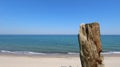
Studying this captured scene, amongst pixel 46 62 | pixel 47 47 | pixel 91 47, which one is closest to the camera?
pixel 91 47

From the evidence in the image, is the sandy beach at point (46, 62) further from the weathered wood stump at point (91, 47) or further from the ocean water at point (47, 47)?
the ocean water at point (47, 47)

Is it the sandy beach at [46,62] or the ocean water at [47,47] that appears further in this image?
the ocean water at [47,47]

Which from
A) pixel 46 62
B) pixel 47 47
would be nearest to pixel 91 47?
pixel 46 62

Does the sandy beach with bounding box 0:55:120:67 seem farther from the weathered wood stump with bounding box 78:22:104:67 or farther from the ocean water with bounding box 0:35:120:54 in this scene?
the ocean water with bounding box 0:35:120:54

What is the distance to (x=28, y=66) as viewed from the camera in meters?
15.7

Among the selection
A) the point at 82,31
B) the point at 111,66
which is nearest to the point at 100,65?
the point at 82,31

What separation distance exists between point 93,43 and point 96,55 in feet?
0.93

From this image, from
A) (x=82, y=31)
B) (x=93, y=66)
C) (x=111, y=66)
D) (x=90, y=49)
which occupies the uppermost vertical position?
(x=82, y=31)

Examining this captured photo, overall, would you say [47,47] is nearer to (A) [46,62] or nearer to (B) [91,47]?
(A) [46,62]

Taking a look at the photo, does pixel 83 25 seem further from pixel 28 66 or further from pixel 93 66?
pixel 28 66

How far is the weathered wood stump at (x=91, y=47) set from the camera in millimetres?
4871

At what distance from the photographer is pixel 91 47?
489 centimetres

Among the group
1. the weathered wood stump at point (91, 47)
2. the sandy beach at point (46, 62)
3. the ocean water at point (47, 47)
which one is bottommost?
the ocean water at point (47, 47)

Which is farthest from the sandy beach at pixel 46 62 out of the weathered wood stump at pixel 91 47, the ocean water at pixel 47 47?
the ocean water at pixel 47 47
